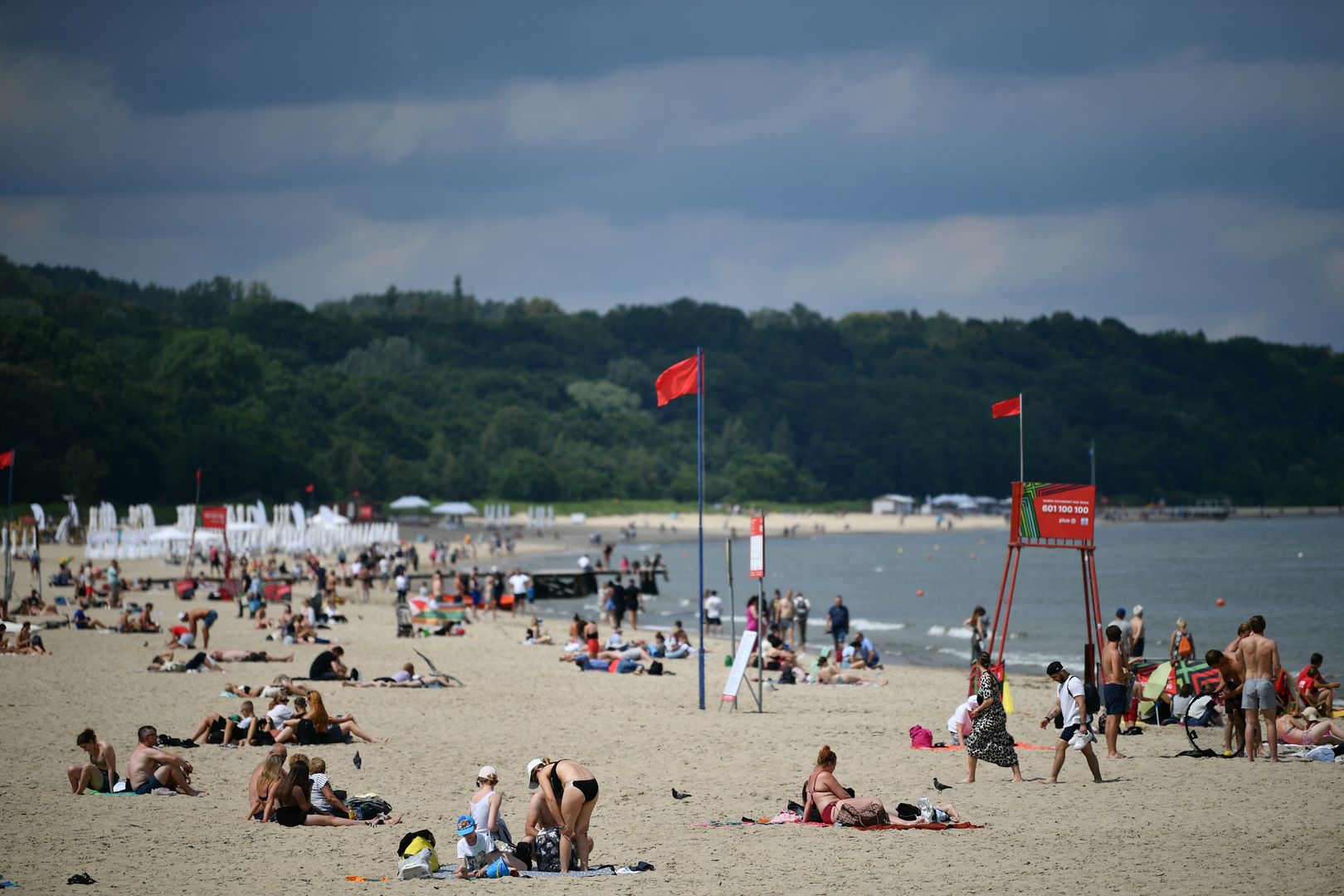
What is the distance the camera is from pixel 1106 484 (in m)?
156

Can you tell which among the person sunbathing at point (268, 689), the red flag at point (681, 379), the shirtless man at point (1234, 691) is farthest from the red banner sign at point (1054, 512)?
the person sunbathing at point (268, 689)

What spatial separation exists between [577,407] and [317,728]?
426 ft

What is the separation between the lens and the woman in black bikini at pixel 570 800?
9758 mm

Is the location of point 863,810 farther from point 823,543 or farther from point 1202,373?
point 1202,373

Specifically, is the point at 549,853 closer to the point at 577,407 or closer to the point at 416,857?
the point at 416,857

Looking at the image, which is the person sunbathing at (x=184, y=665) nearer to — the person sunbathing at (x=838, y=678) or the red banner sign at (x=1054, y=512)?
the person sunbathing at (x=838, y=678)

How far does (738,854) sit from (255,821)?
4023 millimetres

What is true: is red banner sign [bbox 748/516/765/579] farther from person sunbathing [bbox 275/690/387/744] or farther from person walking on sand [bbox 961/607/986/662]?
person sunbathing [bbox 275/690/387/744]

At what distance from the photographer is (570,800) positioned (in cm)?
977

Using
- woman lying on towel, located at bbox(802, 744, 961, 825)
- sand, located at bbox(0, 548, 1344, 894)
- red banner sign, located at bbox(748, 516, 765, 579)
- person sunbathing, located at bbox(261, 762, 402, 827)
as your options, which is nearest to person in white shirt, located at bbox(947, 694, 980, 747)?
sand, located at bbox(0, 548, 1344, 894)

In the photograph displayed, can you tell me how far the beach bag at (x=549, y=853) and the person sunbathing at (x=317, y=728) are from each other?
5545mm

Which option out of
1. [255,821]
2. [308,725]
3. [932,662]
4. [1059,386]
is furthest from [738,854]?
[1059,386]

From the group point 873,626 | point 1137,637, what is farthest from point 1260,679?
point 873,626

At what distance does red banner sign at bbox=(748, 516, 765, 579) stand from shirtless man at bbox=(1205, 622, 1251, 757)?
5.16 m
